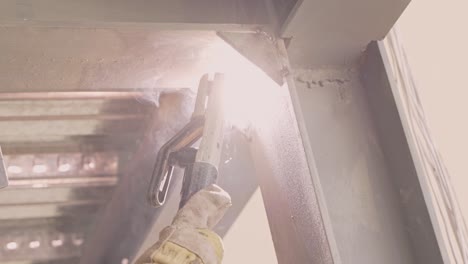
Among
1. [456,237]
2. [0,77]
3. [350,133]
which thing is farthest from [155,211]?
[456,237]

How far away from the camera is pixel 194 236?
29.3 inches

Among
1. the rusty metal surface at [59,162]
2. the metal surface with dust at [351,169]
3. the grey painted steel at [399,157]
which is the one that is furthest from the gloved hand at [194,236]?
the rusty metal surface at [59,162]

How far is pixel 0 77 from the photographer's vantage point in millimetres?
943

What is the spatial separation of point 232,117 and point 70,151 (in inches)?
40.7

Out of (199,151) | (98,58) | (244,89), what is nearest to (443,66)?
(244,89)

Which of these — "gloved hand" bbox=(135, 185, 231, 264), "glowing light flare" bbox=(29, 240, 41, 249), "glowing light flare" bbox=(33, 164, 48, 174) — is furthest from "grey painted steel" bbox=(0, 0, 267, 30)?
"glowing light flare" bbox=(29, 240, 41, 249)

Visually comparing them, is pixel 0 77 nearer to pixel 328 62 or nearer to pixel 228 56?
pixel 228 56

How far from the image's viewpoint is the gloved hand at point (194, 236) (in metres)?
0.71

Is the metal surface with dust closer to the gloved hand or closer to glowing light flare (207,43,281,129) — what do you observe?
glowing light flare (207,43,281,129)

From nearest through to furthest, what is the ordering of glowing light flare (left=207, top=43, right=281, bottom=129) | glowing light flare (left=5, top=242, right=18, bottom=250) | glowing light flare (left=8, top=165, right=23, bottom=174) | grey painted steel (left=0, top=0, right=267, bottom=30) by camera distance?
grey painted steel (left=0, top=0, right=267, bottom=30)
glowing light flare (left=207, top=43, right=281, bottom=129)
glowing light flare (left=8, top=165, right=23, bottom=174)
glowing light flare (left=5, top=242, right=18, bottom=250)

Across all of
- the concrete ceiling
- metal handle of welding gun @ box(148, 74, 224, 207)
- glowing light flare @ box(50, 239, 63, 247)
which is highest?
glowing light flare @ box(50, 239, 63, 247)

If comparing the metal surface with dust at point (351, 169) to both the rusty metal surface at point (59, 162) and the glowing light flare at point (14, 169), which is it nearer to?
the rusty metal surface at point (59, 162)

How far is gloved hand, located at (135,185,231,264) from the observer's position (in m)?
0.71

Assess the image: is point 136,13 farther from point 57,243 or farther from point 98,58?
point 57,243
